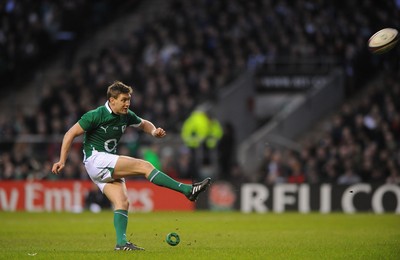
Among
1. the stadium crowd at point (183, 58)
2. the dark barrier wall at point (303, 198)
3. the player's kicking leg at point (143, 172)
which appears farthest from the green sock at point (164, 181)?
the stadium crowd at point (183, 58)

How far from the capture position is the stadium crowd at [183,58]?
90.2ft

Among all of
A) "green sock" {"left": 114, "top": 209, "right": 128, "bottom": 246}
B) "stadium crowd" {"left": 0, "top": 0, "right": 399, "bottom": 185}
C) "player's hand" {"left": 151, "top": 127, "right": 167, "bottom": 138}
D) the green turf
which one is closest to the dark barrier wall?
the green turf

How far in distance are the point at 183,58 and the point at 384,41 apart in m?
16.5

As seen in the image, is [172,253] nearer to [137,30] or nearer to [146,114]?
[146,114]

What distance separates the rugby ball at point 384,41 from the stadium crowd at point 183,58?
12429mm

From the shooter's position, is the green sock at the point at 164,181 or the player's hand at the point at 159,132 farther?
the player's hand at the point at 159,132

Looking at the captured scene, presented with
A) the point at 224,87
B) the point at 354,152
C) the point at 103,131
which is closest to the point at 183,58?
the point at 224,87

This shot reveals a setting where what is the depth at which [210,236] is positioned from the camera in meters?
15.5

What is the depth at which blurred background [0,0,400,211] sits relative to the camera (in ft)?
84.0

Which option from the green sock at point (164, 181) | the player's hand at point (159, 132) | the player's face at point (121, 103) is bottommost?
the green sock at point (164, 181)

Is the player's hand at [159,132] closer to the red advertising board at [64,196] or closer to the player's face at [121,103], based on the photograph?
the player's face at [121,103]

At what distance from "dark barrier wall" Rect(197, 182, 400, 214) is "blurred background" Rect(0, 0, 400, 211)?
0.24m

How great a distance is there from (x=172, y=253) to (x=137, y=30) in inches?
865

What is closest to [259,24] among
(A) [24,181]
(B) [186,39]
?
(B) [186,39]
